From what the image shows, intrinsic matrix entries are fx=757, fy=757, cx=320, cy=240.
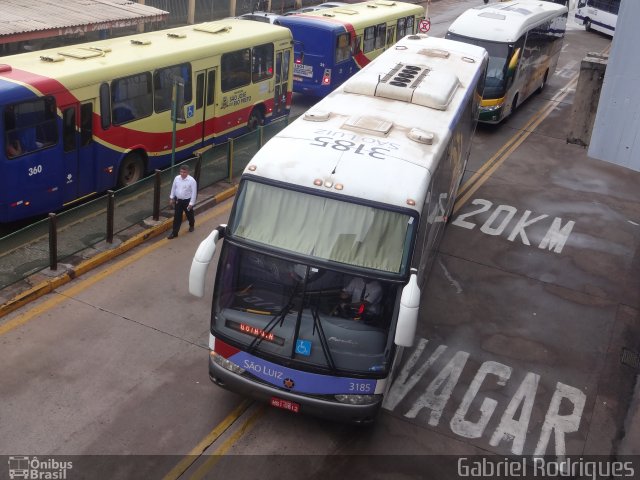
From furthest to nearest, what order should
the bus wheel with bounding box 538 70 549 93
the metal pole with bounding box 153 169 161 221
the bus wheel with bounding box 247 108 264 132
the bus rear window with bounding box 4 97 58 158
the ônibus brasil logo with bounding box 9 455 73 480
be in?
the bus wheel with bounding box 538 70 549 93, the bus wheel with bounding box 247 108 264 132, the metal pole with bounding box 153 169 161 221, the bus rear window with bounding box 4 97 58 158, the ônibus brasil logo with bounding box 9 455 73 480

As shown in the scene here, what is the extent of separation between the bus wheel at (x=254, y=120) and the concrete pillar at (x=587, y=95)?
9.97 m

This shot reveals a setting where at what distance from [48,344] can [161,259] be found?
10.1 feet

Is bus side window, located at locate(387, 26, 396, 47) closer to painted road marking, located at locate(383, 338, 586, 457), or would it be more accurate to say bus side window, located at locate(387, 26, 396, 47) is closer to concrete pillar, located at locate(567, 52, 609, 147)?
concrete pillar, located at locate(567, 52, 609, 147)

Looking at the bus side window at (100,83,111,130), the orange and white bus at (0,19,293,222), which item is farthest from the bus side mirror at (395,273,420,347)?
the bus side window at (100,83,111,130)

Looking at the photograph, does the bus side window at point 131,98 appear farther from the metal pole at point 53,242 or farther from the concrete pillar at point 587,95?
the concrete pillar at point 587,95

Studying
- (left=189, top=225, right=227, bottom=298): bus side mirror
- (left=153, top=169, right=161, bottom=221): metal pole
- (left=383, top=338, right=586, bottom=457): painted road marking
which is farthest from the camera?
(left=153, top=169, right=161, bottom=221): metal pole

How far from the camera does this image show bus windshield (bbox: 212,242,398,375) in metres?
8.28

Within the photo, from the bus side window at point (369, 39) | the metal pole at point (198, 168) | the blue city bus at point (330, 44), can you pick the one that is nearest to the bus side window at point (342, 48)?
the blue city bus at point (330, 44)

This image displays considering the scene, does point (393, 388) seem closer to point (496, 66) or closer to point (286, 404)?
point (286, 404)

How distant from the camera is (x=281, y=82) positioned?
20594 mm

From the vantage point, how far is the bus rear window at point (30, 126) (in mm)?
12227

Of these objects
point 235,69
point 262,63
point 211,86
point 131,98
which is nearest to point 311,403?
point 131,98

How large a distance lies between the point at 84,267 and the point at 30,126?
8.40ft

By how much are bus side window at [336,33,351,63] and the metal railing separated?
26.3 feet
